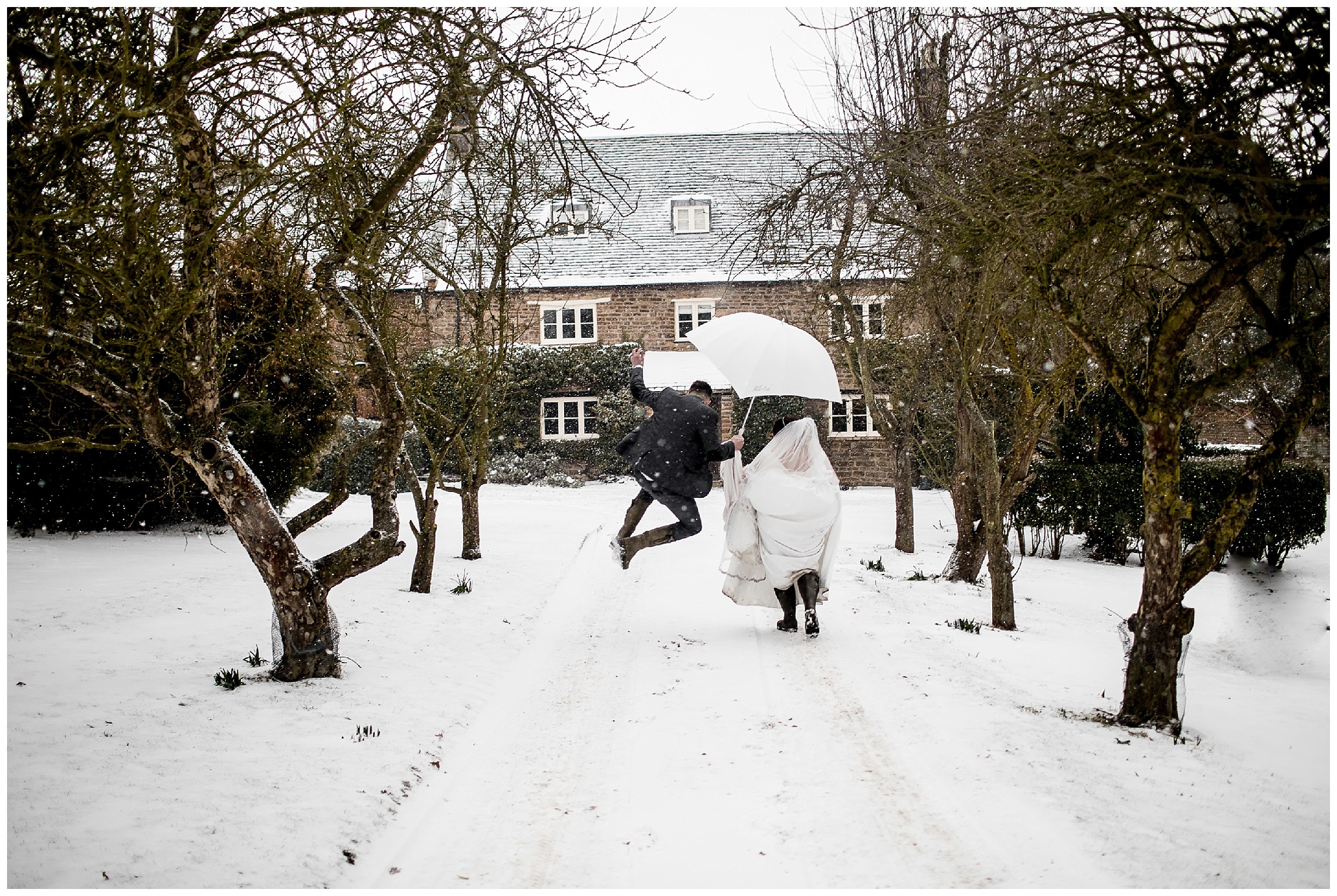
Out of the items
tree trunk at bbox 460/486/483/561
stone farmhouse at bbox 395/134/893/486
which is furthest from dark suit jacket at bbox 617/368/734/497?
stone farmhouse at bbox 395/134/893/486

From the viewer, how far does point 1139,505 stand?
38.8 feet

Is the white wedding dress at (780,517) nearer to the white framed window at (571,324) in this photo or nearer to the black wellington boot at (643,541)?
the black wellington boot at (643,541)

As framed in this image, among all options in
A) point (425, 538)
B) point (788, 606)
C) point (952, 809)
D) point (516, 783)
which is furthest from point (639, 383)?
point (952, 809)

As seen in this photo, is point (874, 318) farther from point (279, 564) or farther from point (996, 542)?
point (279, 564)

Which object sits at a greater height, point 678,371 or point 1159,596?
point 678,371

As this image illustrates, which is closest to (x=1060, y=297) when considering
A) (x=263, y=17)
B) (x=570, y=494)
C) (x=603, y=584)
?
(x=263, y=17)

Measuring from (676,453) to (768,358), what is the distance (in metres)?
1.17

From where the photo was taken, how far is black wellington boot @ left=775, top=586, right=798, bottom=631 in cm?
657

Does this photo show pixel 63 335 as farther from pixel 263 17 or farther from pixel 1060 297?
pixel 1060 297

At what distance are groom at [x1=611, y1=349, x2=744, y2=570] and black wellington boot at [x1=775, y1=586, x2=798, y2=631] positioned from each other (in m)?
0.89

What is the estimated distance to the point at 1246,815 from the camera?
3.41m

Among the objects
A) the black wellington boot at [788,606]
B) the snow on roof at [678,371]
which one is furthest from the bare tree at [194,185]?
the snow on roof at [678,371]

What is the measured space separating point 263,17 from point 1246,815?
585 cm

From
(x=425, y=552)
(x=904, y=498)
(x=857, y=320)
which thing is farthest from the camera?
(x=904, y=498)
